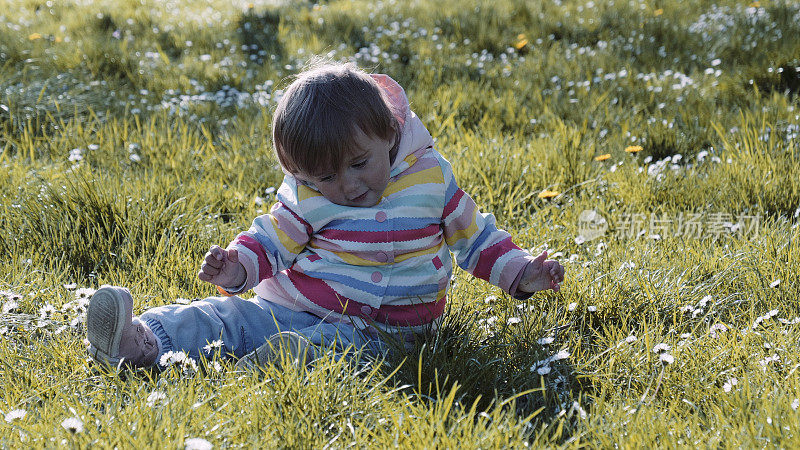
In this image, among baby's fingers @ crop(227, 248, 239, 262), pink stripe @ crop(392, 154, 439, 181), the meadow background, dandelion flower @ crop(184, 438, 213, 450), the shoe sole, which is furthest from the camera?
pink stripe @ crop(392, 154, 439, 181)

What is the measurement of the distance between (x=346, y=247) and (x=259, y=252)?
1.06 feet

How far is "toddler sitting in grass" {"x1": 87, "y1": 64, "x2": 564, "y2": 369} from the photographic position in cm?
269

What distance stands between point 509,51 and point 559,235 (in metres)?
3.48

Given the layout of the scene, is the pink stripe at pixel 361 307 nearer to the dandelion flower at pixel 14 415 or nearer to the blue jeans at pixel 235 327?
the blue jeans at pixel 235 327

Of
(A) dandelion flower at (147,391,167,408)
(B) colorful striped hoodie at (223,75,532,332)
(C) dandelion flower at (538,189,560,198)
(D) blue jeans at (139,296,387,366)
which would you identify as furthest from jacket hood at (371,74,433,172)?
(C) dandelion flower at (538,189,560,198)

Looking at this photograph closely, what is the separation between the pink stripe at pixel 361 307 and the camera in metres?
2.92

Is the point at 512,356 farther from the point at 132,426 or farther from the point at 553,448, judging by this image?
the point at 132,426

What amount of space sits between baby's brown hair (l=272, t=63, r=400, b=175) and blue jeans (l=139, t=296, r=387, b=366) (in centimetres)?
58

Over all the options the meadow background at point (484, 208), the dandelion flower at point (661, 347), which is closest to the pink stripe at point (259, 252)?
the meadow background at point (484, 208)

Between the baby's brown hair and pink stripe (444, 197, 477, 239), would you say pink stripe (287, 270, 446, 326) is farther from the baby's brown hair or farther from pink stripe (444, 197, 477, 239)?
the baby's brown hair

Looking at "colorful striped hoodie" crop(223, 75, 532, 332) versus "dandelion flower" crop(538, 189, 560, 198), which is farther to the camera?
"dandelion flower" crop(538, 189, 560, 198)

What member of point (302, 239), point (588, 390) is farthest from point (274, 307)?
point (588, 390)

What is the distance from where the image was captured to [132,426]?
209 cm

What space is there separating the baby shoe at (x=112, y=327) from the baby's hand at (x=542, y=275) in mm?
1382
